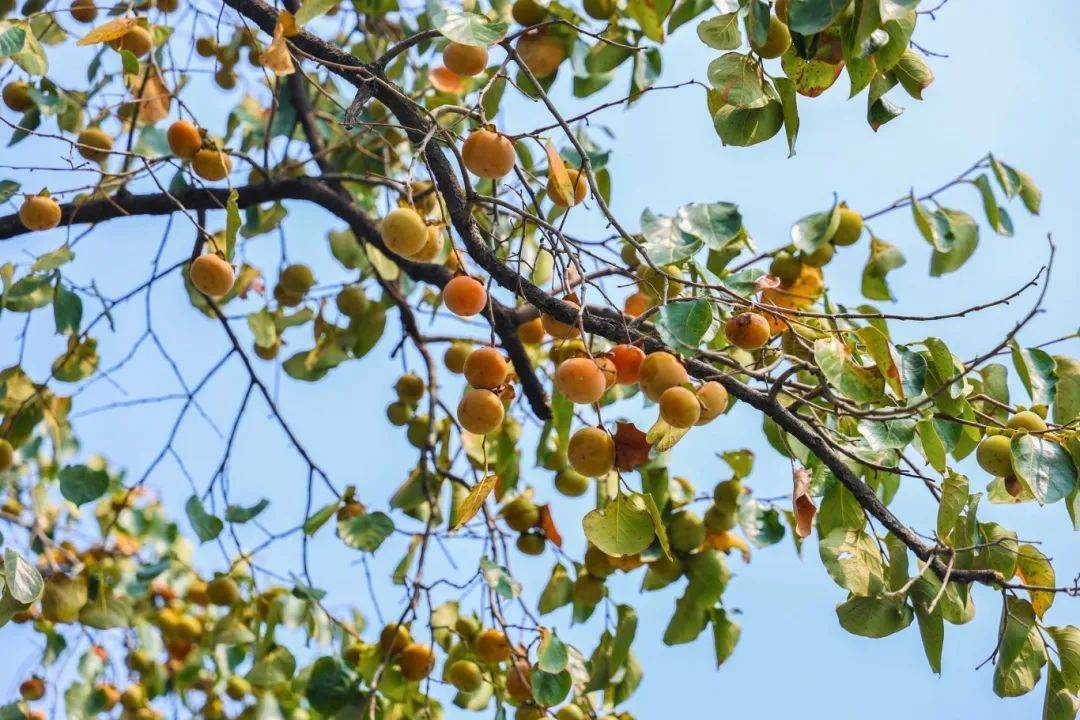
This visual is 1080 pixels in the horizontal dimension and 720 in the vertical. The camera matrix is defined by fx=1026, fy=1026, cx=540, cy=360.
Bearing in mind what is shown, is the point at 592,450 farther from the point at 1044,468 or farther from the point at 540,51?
the point at 540,51

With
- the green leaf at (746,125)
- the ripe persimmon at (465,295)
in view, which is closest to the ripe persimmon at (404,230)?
the ripe persimmon at (465,295)

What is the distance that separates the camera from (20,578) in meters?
1.48

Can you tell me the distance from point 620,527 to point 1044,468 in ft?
1.88

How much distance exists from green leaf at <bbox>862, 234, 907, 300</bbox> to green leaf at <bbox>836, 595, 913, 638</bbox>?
828mm

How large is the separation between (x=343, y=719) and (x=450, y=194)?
3.64 feet

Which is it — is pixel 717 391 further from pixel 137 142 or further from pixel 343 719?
pixel 137 142

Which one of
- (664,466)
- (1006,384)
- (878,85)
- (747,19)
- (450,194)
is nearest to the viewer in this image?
(747,19)

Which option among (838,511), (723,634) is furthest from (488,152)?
(723,634)

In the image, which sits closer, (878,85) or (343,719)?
(878,85)

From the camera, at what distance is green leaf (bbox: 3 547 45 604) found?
1453mm

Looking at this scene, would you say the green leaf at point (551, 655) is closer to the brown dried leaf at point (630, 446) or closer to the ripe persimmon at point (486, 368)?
the brown dried leaf at point (630, 446)

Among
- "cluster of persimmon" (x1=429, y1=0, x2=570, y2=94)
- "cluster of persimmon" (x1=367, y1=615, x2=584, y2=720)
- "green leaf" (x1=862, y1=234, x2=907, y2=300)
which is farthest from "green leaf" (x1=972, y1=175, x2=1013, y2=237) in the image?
"cluster of persimmon" (x1=367, y1=615, x2=584, y2=720)

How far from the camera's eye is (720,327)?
1.59 m

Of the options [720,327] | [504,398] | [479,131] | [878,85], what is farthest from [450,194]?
[878,85]
